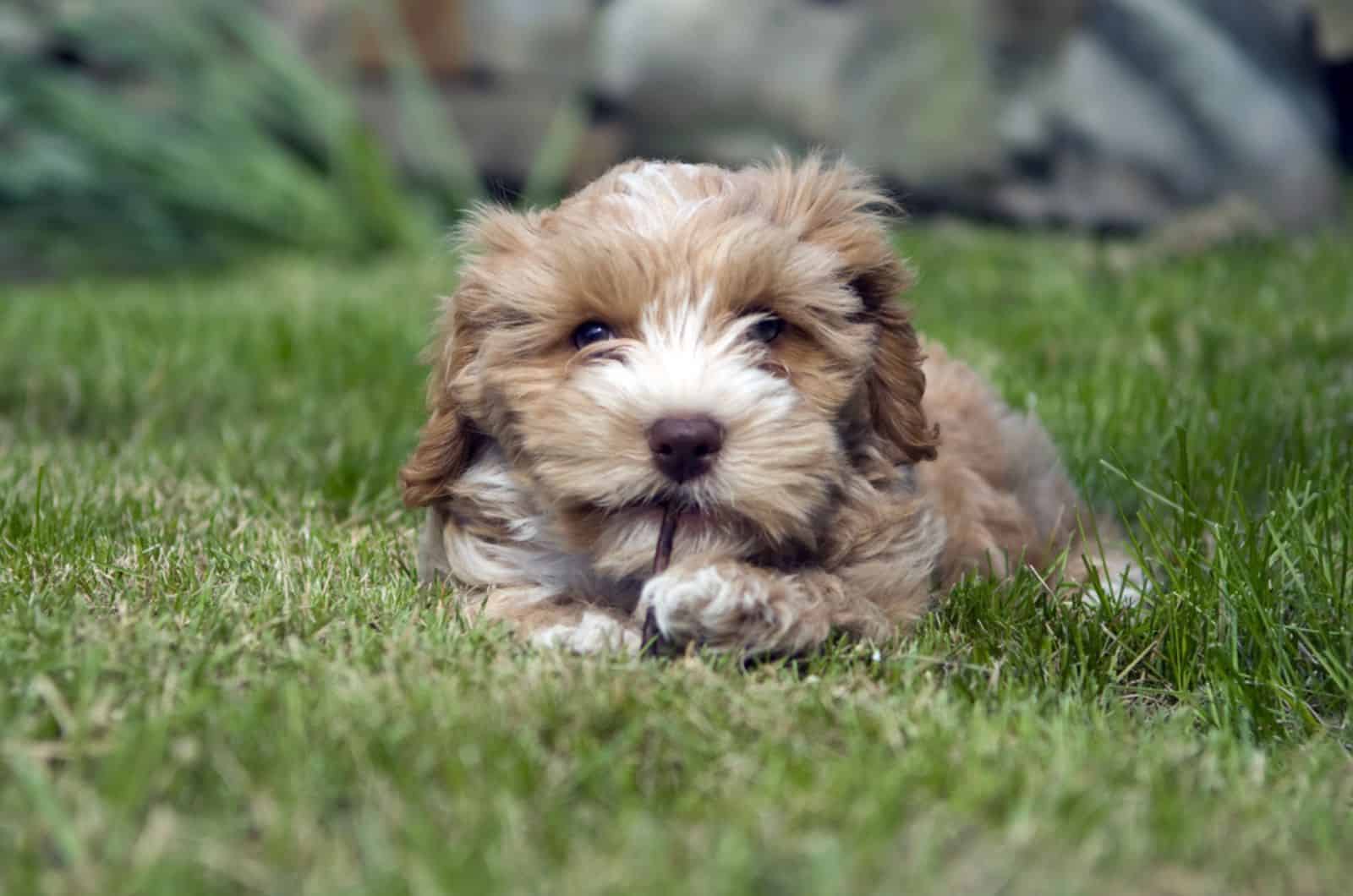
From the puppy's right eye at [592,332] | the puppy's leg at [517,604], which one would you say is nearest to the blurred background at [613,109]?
the puppy's leg at [517,604]

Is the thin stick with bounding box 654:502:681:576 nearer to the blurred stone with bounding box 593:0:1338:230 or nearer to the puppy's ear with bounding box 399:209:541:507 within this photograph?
the puppy's ear with bounding box 399:209:541:507

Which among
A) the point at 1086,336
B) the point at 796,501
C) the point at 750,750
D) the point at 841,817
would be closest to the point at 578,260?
the point at 796,501

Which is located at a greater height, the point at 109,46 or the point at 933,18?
the point at 933,18

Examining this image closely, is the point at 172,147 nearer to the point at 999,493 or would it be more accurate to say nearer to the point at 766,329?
the point at 999,493

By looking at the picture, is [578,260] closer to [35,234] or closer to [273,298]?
[273,298]

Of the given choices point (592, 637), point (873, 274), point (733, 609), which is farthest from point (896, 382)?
point (592, 637)

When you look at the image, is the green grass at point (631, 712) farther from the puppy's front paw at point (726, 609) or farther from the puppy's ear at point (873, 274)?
the puppy's ear at point (873, 274)
